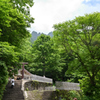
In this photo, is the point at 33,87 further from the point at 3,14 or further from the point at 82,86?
the point at 3,14

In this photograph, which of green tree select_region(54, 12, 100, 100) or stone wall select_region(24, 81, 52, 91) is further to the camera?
stone wall select_region(24, 81, 52, 91)

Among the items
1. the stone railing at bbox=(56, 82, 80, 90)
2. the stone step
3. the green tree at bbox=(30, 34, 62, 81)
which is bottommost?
the stone step

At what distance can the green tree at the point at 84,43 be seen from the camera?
30.8ft

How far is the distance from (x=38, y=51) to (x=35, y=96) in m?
14.1

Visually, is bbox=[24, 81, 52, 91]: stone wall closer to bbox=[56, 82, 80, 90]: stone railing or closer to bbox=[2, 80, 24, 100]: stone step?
bbox=[2, 80, 24, 100]: stone step

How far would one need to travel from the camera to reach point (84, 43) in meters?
10.3

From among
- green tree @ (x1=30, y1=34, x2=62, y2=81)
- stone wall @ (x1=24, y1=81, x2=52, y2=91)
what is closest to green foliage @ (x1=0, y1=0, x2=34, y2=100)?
stone wall @ (x1=24, y1=81, x2=52, y2=91)

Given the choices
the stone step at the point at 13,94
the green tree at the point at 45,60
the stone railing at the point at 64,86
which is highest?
the green tree at the point at 45,60

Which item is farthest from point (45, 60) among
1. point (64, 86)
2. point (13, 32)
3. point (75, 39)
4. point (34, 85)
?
point (13, 32)

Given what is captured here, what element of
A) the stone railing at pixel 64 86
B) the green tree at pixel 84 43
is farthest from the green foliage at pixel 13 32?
the stone railing at pixel 64 86

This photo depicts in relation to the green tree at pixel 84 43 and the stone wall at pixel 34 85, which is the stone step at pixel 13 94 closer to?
the stone wall at pixel 34 85

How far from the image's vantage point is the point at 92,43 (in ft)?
32.8

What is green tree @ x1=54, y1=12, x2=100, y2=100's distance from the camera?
940 centimetres

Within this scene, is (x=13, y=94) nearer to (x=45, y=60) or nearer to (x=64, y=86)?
(x=64, y=86)
